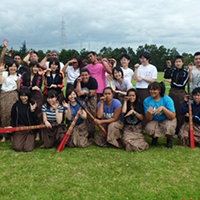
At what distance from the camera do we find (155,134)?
5035 millimetres

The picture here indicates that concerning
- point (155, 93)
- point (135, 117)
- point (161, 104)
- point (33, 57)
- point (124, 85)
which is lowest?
point (135, 117)

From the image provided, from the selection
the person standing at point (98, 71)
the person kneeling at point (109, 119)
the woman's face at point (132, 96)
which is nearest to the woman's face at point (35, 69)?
the person standing at point (98, 71)

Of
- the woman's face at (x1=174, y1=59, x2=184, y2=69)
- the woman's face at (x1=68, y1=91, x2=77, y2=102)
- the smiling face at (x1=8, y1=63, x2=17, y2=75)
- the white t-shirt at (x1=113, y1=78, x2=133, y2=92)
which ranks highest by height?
the woman's face at (x1=174, y1=59, x2=184, y2=69)

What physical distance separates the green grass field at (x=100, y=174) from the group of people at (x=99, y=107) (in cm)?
29

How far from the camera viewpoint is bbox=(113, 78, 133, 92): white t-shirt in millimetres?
5703

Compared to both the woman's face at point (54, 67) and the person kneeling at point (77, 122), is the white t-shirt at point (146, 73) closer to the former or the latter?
the person kneeling at point (77, 122)

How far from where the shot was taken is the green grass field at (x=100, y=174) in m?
3.27

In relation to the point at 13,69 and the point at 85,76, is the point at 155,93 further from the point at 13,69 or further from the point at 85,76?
the point at 13,69

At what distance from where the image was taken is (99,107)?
17.2 feet

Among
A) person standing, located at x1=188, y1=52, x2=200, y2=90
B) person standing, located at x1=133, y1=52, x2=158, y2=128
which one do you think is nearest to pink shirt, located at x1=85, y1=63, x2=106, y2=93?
person standing, located at x1=133, y1=52, x2=158, y2=128

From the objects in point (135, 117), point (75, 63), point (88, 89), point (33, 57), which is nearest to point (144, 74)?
point (135, 117)

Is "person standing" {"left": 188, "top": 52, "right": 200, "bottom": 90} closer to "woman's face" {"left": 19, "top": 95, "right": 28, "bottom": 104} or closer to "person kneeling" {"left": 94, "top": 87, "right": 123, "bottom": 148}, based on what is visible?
"person kneeling" {"left": 94, "top": 87, "right": 123, "bottom": 148}

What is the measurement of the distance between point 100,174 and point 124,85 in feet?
8.08

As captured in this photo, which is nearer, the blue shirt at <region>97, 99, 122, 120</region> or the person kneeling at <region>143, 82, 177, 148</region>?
the person kneeling at <region>143, 82, 177, 148</region>
